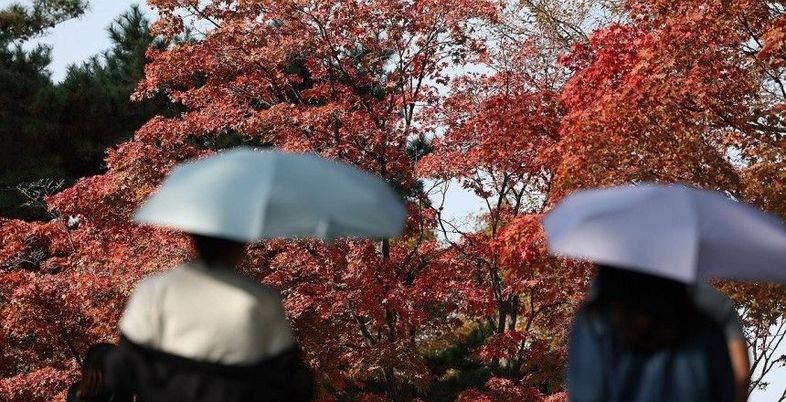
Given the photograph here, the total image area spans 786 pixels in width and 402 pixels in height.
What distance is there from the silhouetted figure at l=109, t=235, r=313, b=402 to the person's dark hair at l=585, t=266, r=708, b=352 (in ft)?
2.95

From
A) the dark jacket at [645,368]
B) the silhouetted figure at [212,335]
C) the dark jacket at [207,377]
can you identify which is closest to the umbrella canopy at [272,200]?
the silhouetted figure at [212,335]

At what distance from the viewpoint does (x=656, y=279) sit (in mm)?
2764

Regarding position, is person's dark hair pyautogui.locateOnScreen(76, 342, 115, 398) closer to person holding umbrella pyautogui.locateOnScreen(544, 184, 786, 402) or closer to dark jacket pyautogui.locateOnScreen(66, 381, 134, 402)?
dark jacket pyautogui.locateOnScreen(66, 381, 134, 402)

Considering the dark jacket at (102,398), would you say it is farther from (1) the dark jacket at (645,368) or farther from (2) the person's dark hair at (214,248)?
(1) the dark jacket at (645,368)

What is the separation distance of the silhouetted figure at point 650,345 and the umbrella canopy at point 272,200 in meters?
0.67

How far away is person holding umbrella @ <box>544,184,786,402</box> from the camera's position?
2.73 metres

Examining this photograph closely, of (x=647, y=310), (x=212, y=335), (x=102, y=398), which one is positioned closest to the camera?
(x=647, y=310)

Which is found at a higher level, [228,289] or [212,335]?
[228,289]

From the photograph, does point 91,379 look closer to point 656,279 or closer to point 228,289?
point 228,289

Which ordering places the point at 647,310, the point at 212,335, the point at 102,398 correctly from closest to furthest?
1. the point at 647,310
2. the point at 212,335
3. the point at 102,398

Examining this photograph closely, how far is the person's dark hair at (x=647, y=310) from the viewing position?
2734 millimetres

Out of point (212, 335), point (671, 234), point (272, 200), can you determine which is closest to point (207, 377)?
point (212, 335)

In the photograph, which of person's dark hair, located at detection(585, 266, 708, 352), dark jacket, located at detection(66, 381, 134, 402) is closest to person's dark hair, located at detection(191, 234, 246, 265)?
person's dark hair, located at detection(585, 266, 708, 352)

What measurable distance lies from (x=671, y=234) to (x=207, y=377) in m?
1.32
